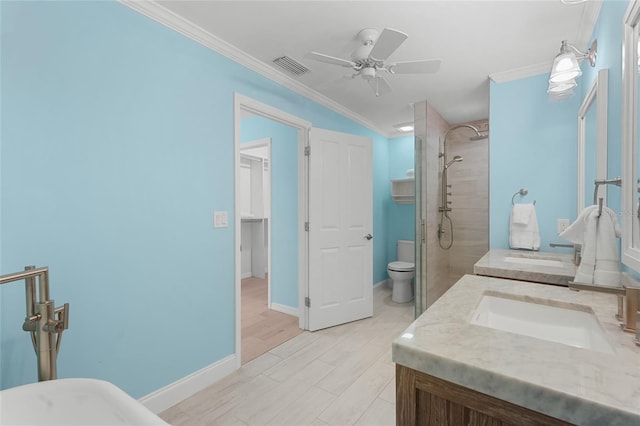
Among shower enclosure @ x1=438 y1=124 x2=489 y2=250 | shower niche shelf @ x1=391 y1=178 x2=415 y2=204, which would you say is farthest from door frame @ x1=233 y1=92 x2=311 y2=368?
shower niche shelf @ x1=391 y1=178 x2=415 y2=204

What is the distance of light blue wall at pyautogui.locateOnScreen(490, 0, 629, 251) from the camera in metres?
2.27

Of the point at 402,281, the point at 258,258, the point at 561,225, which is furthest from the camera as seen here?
the point at 258,258

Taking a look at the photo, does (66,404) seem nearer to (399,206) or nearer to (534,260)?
(534,260)

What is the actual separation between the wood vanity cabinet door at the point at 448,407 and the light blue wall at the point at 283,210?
2630mm

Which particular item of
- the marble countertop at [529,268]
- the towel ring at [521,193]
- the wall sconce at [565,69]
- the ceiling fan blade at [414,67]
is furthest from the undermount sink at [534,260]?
the ceiling fan blade at [414,67]

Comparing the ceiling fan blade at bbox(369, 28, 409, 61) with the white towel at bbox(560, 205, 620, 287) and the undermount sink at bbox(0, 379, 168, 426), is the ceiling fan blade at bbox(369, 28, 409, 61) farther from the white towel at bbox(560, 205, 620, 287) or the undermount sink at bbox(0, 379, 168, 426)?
the undermount sink at bbox(0, 379, 168, 426)

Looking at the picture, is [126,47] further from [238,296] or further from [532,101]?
[532,101]

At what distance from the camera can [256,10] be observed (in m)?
1.76

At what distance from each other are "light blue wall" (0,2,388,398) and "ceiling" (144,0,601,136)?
0.29 meters

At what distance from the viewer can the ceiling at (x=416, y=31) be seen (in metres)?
1.73

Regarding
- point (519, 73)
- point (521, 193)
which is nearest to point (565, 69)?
point (519, 73)

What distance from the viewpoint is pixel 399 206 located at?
4.59m

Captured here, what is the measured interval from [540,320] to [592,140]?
4.58 ft

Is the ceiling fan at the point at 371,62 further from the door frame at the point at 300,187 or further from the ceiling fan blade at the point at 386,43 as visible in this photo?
the door frame at the point at 300,187
